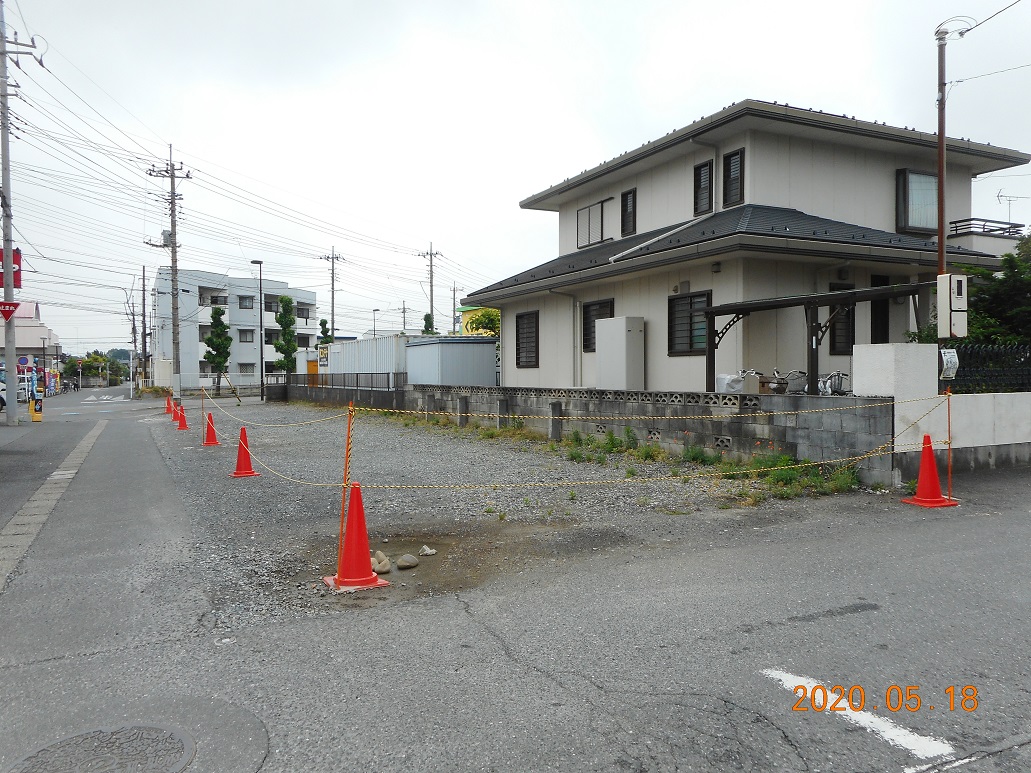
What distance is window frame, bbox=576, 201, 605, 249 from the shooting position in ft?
64.5

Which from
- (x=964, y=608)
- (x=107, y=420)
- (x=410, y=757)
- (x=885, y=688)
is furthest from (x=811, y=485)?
(x=107, y=420)

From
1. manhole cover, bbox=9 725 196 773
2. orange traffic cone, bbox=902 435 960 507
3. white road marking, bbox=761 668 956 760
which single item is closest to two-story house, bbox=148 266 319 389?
orange traffic cone, bbox=902 435 960 507

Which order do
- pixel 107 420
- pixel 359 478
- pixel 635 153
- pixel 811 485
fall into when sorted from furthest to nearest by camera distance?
pixel 107 420, pixel 635 153, pixel 359 478, pixel 811 485

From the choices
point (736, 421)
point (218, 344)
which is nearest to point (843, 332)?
point (736, 421)

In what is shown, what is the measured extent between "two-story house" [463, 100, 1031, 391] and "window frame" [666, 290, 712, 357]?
1.2 inches

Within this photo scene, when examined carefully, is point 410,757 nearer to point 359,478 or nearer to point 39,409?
point 359,478

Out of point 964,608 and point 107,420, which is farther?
point 107,420

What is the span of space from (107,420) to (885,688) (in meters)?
28.7

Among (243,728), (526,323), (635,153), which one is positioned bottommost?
(243,728)

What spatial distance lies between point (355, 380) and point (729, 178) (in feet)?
60.9

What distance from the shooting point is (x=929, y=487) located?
8258 millimetres

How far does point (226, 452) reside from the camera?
14.9m

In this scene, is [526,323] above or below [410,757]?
above

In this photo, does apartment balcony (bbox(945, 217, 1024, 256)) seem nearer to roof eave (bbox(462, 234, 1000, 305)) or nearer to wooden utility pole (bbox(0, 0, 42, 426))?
roof eave (bbox(462, 234, 1000, 305))
